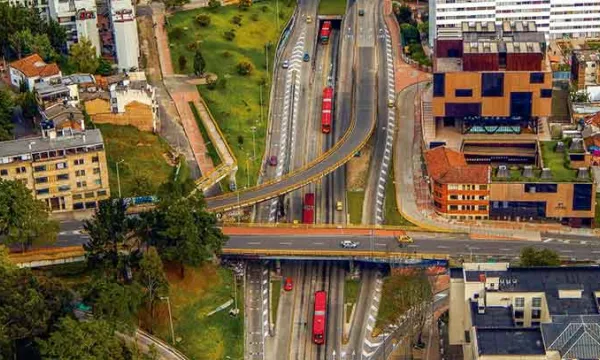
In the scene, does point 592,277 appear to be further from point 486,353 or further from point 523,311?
point 486,353

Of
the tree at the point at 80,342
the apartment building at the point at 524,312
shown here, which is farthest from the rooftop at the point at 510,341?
the tree at the point at 80,342

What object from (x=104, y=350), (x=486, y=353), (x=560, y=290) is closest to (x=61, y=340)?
(x=104, y=350)

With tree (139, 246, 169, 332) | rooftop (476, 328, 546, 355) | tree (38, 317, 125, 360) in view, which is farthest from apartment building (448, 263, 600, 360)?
tree (38, 317, 125, 360)

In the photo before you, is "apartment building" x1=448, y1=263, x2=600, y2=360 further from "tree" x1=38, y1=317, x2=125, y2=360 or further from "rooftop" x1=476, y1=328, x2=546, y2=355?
"tree" x1=38, y1=317, x2=125, y2=360

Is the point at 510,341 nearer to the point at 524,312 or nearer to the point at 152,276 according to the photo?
the point at 524,312

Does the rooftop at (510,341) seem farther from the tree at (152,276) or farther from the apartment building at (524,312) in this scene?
the tree at (152,276)
